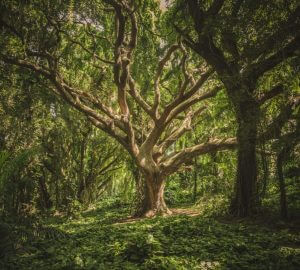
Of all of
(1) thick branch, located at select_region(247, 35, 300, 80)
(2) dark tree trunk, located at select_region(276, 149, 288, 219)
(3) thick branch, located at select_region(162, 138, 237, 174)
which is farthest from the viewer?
(3) thick branch, located at select_region(162, 138, 237, 174)

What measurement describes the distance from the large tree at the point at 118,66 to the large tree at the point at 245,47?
201cm

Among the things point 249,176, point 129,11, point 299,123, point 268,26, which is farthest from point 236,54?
point 129,11

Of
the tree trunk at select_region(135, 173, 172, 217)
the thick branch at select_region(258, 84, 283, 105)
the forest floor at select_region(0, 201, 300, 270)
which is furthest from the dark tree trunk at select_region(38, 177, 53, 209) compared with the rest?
the thick branch at select_region(258, 84, 283, 105)

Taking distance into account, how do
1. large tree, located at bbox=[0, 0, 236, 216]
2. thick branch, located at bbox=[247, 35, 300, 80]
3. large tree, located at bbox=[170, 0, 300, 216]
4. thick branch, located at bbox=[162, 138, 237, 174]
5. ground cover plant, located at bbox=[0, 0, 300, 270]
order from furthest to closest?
thick branch, located at bbox=[162, 138, 237, 174], large tree, located at bbox=[0, 0, 236, 216], thick branch, located at bbox=[247, 35, 300, 80], large tree, located at bbox=[170, 0, 300, 216], ground cover plant, located at bbox=[0, 0, 300, 270]

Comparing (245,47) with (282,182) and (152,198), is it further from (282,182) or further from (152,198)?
(152,198)

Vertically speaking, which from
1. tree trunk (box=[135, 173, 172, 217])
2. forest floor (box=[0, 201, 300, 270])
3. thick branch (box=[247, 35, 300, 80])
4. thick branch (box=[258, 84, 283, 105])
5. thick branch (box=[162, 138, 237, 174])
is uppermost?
thick branch (box=[247, 35, 300, 80])

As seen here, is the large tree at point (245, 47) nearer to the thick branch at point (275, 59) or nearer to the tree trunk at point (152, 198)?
the thick branch at point (275, 59)

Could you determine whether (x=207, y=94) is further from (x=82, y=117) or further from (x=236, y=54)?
(x=82, y=117)

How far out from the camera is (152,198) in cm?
1162

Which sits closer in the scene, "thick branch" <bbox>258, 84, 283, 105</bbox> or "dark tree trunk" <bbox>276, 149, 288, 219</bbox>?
"dark tree trunk" <bbox>276, 149, 288, 219</bbox>

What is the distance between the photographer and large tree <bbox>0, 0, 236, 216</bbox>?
9.09 m

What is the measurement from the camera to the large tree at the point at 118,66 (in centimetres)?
909

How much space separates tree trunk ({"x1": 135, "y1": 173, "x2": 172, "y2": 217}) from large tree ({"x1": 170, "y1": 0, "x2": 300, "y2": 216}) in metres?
3.43

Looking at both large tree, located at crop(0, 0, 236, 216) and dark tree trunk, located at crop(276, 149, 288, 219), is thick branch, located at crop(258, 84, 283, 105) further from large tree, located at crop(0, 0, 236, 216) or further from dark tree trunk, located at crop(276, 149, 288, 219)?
large tree, located at crop(0, 0, 236, 216)
